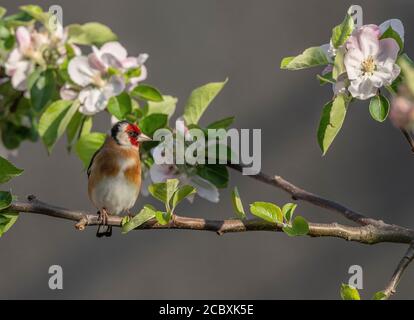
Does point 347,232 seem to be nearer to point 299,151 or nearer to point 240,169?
point 240,169

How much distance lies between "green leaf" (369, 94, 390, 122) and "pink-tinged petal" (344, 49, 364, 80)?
0.17 ft

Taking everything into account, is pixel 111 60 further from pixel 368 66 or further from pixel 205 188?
pixel 368 66

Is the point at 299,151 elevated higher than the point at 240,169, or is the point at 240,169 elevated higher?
the point at 299,151

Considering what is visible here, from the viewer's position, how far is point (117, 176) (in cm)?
173

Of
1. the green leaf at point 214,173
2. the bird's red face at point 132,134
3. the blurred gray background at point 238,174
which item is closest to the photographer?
the green leaf at point 214,173

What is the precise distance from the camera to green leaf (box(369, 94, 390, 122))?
1.00 meters

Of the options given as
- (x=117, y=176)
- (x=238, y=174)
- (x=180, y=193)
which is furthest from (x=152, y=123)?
(x=238, y=174)

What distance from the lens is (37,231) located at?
303 cm

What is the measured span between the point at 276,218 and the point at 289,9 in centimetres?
218

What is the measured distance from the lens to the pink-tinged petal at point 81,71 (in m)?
1.23

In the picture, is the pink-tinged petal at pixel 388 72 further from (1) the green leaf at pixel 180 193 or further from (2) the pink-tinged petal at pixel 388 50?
(1) the green leaf at pixel 180 193

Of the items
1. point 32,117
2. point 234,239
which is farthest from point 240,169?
point 234,239

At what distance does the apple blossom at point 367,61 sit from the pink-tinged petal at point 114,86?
41 cm

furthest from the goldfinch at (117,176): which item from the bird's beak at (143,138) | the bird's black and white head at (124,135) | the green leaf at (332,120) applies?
the green leaf at (332,120)
